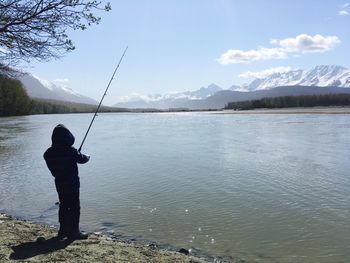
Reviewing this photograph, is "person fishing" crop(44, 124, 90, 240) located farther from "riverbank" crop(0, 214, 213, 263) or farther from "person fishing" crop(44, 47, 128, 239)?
"riverbank" crop(0, 214, 213, 263)

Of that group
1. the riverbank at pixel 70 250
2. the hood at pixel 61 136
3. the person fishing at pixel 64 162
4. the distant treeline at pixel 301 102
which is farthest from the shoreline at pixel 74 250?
the distant treeline at pixel 301 102

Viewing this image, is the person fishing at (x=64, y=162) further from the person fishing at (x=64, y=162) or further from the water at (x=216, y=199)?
the water at (x=216, y=199)

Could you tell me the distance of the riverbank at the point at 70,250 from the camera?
24.1 ft

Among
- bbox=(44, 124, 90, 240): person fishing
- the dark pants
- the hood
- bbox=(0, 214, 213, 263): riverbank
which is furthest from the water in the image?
the hood

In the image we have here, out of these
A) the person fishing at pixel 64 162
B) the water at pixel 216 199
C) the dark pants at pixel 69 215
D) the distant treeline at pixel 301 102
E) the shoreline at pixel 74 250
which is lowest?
the water at pixel 216 199

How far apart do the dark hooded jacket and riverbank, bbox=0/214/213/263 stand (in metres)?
1.11

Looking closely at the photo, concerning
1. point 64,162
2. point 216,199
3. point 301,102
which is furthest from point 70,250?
point 301,102

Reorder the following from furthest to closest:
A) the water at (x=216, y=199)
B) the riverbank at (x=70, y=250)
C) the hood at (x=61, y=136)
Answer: the water at (x=216, y=199)
the hood at (x=61, y=136)
the riverbank at (x=70, y=250)

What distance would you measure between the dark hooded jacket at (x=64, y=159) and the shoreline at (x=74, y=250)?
110 centimetres

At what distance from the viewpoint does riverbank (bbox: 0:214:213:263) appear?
24.1 feet

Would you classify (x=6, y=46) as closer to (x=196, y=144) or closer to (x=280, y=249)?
(x=280, y=249)

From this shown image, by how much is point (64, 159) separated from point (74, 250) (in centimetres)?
176

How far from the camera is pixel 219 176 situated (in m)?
17.8

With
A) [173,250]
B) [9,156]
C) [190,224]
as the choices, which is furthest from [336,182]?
[9,156]
